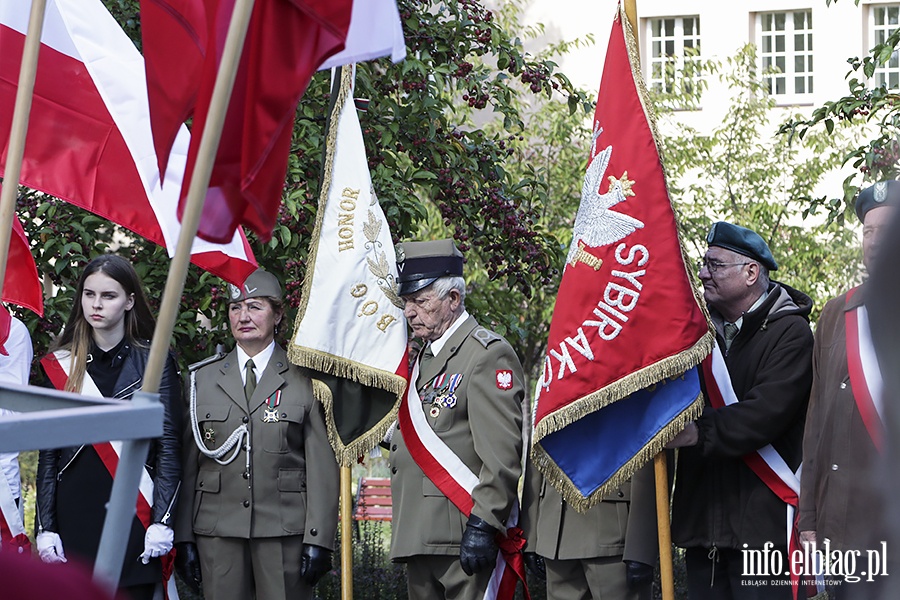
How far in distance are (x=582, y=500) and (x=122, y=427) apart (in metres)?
3.01

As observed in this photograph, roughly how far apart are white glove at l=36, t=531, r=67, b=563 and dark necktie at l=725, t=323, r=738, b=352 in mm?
2753

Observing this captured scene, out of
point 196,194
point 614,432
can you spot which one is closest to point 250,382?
point 614,432

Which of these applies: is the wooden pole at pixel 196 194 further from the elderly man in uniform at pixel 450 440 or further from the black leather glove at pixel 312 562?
the black leather glove at pixel 312 562

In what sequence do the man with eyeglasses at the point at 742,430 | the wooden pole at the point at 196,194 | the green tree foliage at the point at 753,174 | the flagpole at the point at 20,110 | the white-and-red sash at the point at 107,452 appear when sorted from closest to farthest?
1. the wooden pole at the point at 196,194
2. the flagpole at the point at 20,110
3. the man with eyeglasses at the point at 742,430
4. the white-and-red sash at the point at 107,452
5. the green tree foliage at the point at 753,174

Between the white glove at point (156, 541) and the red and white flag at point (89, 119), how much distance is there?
1.04 meters

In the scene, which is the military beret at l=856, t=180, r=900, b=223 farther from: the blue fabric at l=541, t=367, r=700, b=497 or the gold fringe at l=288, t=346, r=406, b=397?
the gold fringe at l=288, t=346, r=406, b=397

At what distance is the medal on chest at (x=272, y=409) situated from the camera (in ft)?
16.7

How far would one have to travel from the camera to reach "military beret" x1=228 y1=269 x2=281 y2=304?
5.16m

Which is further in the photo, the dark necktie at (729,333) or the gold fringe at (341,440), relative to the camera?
the gold fringe at (341,440)

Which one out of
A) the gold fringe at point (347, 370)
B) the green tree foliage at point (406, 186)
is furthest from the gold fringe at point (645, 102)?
the green tree foliage at point (406, 186)

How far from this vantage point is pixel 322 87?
6516 millimetres

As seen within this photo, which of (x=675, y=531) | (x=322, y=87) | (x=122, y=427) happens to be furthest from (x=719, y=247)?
(x=122, y=427)

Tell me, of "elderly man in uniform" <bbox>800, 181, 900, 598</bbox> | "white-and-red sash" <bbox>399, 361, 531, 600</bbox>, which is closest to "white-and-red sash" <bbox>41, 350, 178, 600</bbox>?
"white-and-red sash" <bbox>399, 361, 531, 600</bbox>

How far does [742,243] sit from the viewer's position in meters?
4.87
